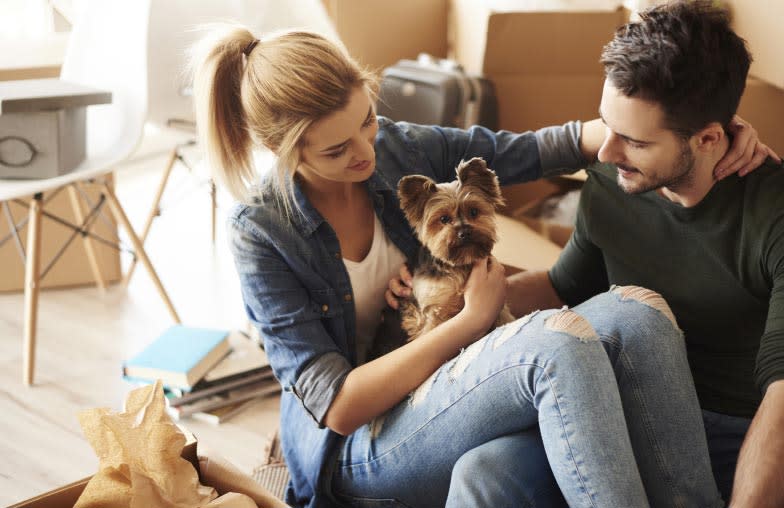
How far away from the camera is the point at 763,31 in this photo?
2299 mm

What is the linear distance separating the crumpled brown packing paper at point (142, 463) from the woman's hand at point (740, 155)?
1019 millimetres

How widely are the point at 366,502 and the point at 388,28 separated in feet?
6.97

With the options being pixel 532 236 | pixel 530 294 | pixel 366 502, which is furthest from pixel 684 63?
pixel 532 236

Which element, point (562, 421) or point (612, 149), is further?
point (612, 149)

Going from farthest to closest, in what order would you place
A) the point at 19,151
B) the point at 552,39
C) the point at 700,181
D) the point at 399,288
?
the point at 552,39, the point at 19,151, the point at 399,288, the point at 700,181

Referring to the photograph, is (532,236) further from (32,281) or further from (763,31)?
(32,281)

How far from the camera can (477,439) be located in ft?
4.54

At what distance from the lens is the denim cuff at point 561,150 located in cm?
168

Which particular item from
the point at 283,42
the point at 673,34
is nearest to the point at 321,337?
the point at 283,42

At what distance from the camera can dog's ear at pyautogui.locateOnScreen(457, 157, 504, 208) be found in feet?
5.03

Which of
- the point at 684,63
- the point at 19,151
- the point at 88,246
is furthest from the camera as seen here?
the point at 88,246

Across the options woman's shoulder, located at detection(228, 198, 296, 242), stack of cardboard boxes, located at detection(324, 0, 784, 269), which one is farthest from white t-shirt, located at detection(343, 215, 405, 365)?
stack of cardboard boxes, located at detection(324, 0, 784, 269)

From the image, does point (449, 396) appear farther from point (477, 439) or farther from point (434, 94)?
point (434, 94)

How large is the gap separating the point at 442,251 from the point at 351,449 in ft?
1.34
